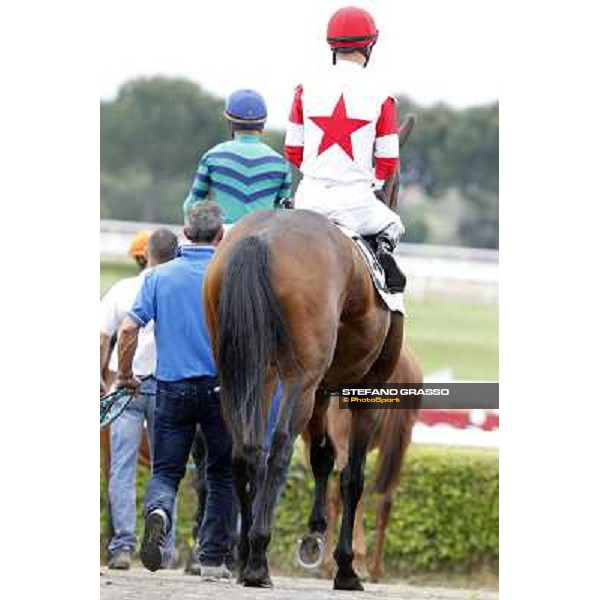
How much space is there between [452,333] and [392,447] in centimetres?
1155

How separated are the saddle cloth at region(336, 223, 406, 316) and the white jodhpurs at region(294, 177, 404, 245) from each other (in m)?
0.08

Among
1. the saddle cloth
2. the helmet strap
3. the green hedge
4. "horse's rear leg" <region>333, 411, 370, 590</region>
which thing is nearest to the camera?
the saddle cloth

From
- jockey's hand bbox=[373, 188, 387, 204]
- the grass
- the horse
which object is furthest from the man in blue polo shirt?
the grass

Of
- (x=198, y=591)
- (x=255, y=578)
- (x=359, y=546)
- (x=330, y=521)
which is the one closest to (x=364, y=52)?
(x=255, y=578)

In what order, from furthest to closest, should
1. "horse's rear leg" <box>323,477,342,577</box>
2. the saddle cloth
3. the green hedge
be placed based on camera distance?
1. the green hedge
2. "horse's rear leg" <box>323,477,342,577</box>
3. the saddle cloth

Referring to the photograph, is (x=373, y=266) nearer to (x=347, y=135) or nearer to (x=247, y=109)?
(x=347, y=135)

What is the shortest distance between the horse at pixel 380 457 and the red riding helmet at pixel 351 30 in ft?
7.76

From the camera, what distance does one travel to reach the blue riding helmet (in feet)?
26.7

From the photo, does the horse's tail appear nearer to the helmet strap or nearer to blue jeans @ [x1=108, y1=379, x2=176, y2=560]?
blue jeans @ [x1=108, y1=379, x2=176, y2=560]

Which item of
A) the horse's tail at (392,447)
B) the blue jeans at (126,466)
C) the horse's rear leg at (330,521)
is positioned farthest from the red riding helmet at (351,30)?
the horse's rear leg at (330,521)

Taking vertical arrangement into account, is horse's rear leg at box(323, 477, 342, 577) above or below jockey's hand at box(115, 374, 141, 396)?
below

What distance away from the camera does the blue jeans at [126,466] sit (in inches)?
334

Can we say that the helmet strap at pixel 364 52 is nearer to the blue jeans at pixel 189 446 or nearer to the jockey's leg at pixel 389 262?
the jockey's leg at pixel 389 262
